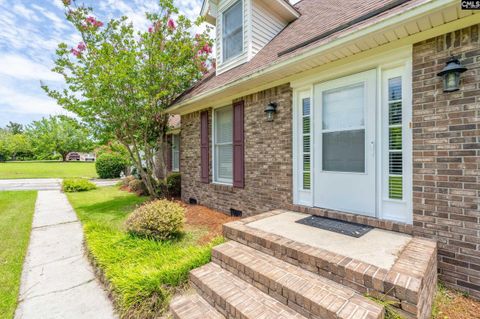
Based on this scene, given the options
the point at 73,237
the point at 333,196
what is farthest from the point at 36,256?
the point at 333,196

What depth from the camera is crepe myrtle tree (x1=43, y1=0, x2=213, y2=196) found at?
6.61 metres

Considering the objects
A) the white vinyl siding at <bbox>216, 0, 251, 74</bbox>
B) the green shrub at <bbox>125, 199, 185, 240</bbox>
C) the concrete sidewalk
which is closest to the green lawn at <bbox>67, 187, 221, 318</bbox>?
the green shrub at <bbox>125, 199, 185, 240</bbox>

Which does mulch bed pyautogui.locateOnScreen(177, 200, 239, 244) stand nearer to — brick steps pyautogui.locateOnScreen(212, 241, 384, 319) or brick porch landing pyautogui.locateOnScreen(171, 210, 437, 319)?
brick porch landing pyautogui.locateOnScreen(171, 210, 437, 319)

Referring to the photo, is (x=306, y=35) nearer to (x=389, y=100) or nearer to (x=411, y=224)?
(x=389, y=100)

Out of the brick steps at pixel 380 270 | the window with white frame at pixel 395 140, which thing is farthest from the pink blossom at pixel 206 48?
the brick steps at pixel 380 270

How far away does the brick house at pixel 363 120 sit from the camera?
107 inches

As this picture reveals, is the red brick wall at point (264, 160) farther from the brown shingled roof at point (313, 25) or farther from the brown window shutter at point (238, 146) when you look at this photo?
the brown shingled roof at point (313, 25)

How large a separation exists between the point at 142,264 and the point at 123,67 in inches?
206

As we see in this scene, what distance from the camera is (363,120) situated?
143 inches

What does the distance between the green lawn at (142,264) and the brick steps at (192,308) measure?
20cm

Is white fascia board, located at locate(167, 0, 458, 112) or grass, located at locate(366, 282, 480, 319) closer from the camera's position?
grass, located at locate(366, 282, 480, 319)

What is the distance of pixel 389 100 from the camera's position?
336cm

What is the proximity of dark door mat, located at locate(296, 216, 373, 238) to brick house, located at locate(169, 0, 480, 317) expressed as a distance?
0.16m

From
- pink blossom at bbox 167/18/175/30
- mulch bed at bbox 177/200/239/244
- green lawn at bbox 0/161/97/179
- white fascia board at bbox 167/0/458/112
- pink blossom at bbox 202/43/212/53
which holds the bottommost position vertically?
mulch bed at bbox 177/200/239/244
